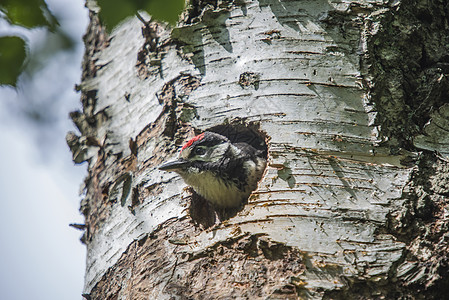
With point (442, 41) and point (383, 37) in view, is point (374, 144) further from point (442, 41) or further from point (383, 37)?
point (442, 41)

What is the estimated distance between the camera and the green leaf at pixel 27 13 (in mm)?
1776

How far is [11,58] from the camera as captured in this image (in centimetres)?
191

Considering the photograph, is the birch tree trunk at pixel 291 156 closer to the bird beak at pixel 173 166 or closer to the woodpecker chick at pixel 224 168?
the bird beak at pixel 173 166

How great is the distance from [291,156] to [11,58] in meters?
1.51

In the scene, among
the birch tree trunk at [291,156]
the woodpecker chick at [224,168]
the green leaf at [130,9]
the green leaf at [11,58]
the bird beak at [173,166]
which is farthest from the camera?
the woodpecker chick at [224,168]

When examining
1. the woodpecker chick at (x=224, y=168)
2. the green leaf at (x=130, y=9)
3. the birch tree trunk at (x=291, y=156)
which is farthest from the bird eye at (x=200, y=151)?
the green leaf at (x=130, y=9)

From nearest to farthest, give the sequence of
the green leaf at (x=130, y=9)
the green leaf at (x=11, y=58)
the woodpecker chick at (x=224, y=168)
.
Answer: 1. the green leaf at (x=130, y=9)
2. the green leaf at (x=11, y=58)
3. the woodpecker chick at (x=224, y=168)

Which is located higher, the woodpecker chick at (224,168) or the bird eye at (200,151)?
the bird eye at (200,151)

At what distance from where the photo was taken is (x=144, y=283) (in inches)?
107

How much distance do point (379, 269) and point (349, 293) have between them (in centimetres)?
19

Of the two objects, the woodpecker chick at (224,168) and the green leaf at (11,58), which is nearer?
the green leaf at (11,58)

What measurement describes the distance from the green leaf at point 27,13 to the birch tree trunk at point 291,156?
1.36m

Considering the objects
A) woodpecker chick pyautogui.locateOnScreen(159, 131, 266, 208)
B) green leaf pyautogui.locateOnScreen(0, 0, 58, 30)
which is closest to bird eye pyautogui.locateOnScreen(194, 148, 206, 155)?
woodpecker chick pyautogui.locateOnScreen(159, 131, 266, 208)

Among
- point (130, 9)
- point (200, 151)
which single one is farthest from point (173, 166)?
point (130, 9)
